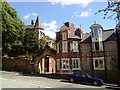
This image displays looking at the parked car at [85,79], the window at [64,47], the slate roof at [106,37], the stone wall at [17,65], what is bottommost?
the parked car at [85,79]

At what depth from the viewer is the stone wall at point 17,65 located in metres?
32.3

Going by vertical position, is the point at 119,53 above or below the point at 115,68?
above

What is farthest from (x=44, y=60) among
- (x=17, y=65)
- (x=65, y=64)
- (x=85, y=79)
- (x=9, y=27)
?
(x=85, y=79)

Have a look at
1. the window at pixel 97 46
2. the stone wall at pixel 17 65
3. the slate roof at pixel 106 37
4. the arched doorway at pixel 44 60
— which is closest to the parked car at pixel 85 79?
the window at pixel 97 46

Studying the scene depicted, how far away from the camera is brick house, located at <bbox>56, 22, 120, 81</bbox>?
2536 centimetres

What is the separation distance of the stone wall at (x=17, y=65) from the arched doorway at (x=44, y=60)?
1394 millimetres

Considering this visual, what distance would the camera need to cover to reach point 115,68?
24.8 meters

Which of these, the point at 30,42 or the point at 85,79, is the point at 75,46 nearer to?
the point at 85,79

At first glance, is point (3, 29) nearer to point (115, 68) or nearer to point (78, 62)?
point (78, 62)

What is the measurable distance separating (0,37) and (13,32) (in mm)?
3041

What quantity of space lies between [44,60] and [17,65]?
8.08 m

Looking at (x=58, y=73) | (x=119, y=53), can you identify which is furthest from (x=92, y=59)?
(x=58, y=73)

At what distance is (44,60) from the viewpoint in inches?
1522

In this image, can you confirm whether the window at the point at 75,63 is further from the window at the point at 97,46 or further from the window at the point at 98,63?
the window at the point at 97,46
